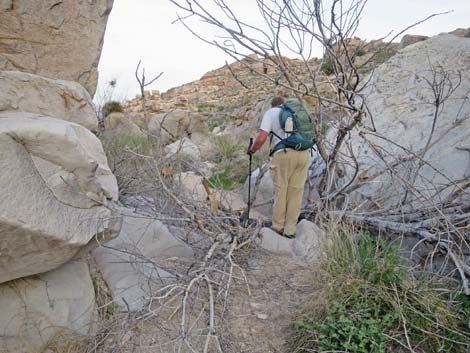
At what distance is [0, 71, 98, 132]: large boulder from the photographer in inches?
109

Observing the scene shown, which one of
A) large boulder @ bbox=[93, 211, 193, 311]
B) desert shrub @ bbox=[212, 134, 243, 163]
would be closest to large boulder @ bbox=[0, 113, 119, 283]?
large boulder @ bbox=[93, 211, 193, 311]

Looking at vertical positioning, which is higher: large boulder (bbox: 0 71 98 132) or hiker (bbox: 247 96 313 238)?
large boulder (bbox: 0 71 98 132)

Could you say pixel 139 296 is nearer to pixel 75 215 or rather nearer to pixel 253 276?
pixel 75 215

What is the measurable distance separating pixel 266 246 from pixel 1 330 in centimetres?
241

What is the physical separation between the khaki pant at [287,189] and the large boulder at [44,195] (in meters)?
2.45

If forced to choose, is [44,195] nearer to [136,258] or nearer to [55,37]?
[136,258]

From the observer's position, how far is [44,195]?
7.94 feet

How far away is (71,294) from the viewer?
9.12 ft

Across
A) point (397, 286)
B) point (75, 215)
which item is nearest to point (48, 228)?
point (75, 215)

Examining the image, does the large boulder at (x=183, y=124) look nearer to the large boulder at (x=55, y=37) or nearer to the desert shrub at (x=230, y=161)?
the desert shrub at (x=230, y=161)

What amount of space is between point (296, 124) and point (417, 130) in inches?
83.1

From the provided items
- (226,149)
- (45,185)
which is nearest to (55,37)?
(45,185)

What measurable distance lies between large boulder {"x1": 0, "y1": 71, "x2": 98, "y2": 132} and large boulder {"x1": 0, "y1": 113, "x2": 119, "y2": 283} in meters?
0.16

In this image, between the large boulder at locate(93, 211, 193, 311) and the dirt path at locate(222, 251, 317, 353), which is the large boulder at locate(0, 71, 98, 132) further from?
the dirt path at locate(222, 251, 317, 353)
